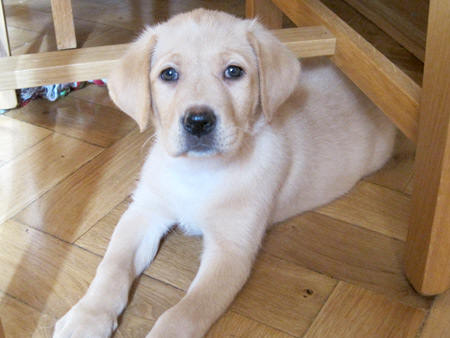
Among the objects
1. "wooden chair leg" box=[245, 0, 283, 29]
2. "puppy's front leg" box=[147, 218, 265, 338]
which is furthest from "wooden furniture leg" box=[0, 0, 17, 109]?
"puppy's front leg" box=[147, 218, 265, 338]

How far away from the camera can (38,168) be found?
Result: 6.29ft

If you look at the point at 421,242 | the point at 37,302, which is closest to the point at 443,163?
the point at 421,242

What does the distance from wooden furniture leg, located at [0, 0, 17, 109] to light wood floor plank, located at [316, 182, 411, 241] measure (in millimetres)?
1223

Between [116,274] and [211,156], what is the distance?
1.20ft

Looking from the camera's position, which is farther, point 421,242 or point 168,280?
point 168,280

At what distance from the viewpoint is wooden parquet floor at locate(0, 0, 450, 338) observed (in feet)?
4.56

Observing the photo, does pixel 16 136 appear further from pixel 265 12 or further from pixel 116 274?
pixel 265 12

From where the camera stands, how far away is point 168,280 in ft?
4.96

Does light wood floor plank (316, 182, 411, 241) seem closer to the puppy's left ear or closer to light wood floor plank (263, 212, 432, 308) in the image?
light wood floor plank (263, 212, 432, 308)

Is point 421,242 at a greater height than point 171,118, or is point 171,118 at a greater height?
point 171,118

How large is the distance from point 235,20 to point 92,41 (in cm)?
144

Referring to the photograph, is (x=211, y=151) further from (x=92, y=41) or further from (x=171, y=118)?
(x=92, y=41)

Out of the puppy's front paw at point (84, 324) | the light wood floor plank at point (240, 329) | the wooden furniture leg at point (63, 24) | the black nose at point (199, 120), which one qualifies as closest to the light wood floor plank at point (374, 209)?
the light wood floor plank at point (240, 329)

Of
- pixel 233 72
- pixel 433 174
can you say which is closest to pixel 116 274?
pixel 233 72
